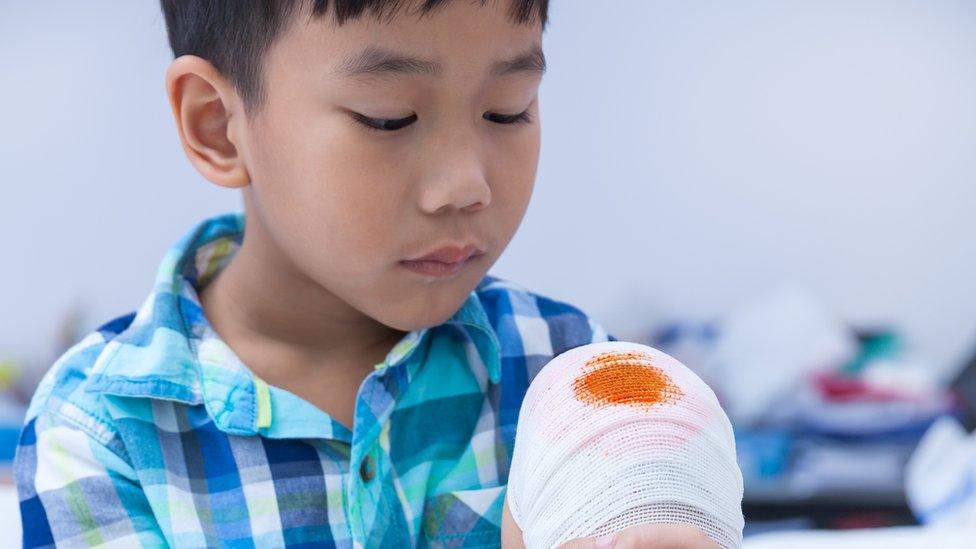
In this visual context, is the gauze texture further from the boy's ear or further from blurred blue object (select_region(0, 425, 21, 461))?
blurred blue object (select_region(0, 425, 21, 461))

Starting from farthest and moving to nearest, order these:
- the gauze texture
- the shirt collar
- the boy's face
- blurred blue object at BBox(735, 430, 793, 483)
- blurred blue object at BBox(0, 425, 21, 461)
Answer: blurred blue object at BBox(0, 425, 21, 461)
blurred blue object at BBox(735, 430, 793, 483)
the shirt collar
the boy's face
the gauze texture

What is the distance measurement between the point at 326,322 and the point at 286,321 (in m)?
0.03

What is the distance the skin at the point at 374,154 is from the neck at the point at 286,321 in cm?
1

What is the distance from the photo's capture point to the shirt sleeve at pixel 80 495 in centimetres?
84

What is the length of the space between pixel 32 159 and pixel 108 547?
A: 1.66 m

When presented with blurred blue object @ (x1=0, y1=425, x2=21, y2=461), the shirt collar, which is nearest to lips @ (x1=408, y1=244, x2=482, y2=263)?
the shirt collar

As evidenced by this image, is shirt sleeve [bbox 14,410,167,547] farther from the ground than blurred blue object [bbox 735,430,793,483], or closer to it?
closer to it

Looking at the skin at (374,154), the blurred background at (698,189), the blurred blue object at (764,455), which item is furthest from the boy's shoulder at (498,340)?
the blurred background at (698,189)

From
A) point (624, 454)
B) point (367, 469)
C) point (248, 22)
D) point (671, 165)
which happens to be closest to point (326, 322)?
point (367, 469)

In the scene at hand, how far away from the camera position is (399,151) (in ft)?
2.55

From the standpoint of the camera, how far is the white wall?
7.52 ft

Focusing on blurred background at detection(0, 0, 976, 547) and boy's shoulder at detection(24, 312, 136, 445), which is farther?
blurred background at detection(0, 0, 976, 547)

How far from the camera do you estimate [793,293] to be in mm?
2371

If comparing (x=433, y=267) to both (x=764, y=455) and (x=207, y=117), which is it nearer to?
(x=207, y=117)
